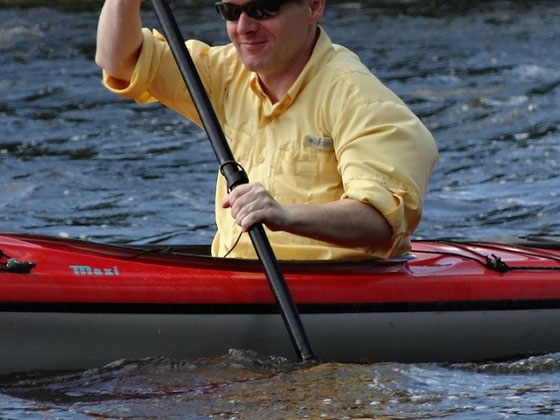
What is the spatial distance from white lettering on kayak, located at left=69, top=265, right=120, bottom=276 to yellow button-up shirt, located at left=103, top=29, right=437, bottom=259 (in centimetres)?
45

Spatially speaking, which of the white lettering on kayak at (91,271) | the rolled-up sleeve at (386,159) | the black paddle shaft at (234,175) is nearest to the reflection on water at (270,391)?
the black paddle shaft at (234,175)

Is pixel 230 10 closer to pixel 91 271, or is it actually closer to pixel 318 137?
pixel 318 137

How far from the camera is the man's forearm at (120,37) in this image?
4328 millimetres

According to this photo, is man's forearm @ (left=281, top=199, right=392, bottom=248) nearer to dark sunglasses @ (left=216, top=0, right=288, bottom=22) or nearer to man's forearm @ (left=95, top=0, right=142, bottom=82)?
dark sunglasses @ (left=216, top=0, right=288, bottom=22)

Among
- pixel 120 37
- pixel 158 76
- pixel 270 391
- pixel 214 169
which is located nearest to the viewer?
pixel 270 391

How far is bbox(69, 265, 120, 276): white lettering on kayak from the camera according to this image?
4180 millimetres

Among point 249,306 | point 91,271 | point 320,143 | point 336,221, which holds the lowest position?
point 249,306

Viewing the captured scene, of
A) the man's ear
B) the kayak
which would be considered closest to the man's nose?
the man's ear

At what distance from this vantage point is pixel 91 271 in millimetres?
4195

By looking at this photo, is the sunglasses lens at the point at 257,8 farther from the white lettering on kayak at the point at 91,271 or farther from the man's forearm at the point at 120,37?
the white lettering on kayak at the point at 91,271

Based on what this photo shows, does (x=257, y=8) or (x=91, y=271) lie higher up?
(x=257, y=8)

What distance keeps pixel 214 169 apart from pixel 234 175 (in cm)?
441

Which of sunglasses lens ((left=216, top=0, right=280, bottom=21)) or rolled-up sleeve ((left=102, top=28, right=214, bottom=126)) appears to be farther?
rolled-up sleeve ((left=102, top=28, right=214, bottom=126))

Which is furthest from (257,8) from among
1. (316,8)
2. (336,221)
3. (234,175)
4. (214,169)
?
(214,169)
